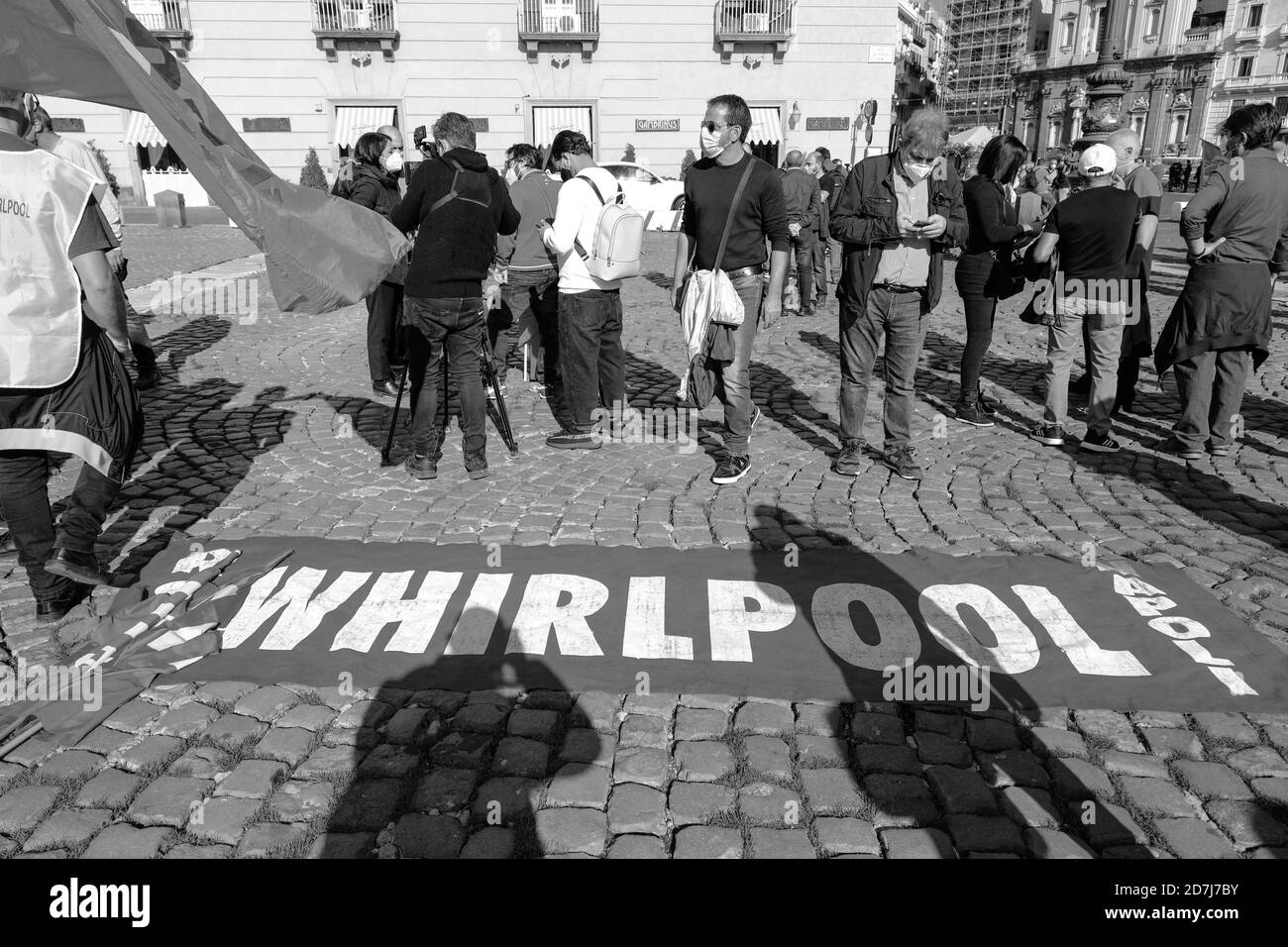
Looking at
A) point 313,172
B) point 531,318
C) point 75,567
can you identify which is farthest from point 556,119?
point 75,567

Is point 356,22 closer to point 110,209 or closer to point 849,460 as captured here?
point 110,209

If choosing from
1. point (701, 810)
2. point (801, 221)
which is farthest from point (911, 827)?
point (801, 221)

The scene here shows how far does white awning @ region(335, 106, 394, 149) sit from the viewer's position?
25047mm

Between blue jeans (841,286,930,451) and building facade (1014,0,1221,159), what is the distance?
60.1 metres

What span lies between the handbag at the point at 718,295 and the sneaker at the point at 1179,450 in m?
3.20

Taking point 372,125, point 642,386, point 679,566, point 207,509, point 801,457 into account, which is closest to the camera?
point 679,566

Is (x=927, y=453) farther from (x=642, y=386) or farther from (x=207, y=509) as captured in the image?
(x=207, y=509)

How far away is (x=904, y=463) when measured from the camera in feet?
18.6

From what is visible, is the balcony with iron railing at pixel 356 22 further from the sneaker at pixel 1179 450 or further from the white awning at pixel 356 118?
the sneaker at pixel 1179 450

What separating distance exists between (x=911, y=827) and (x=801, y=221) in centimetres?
887

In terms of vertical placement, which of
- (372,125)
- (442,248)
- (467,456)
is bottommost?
(467,456)

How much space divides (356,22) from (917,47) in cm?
9715

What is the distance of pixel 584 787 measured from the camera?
9.31ft

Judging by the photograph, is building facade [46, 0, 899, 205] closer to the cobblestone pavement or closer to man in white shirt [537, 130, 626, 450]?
man in white shirt [537, 130, 626, 450]
